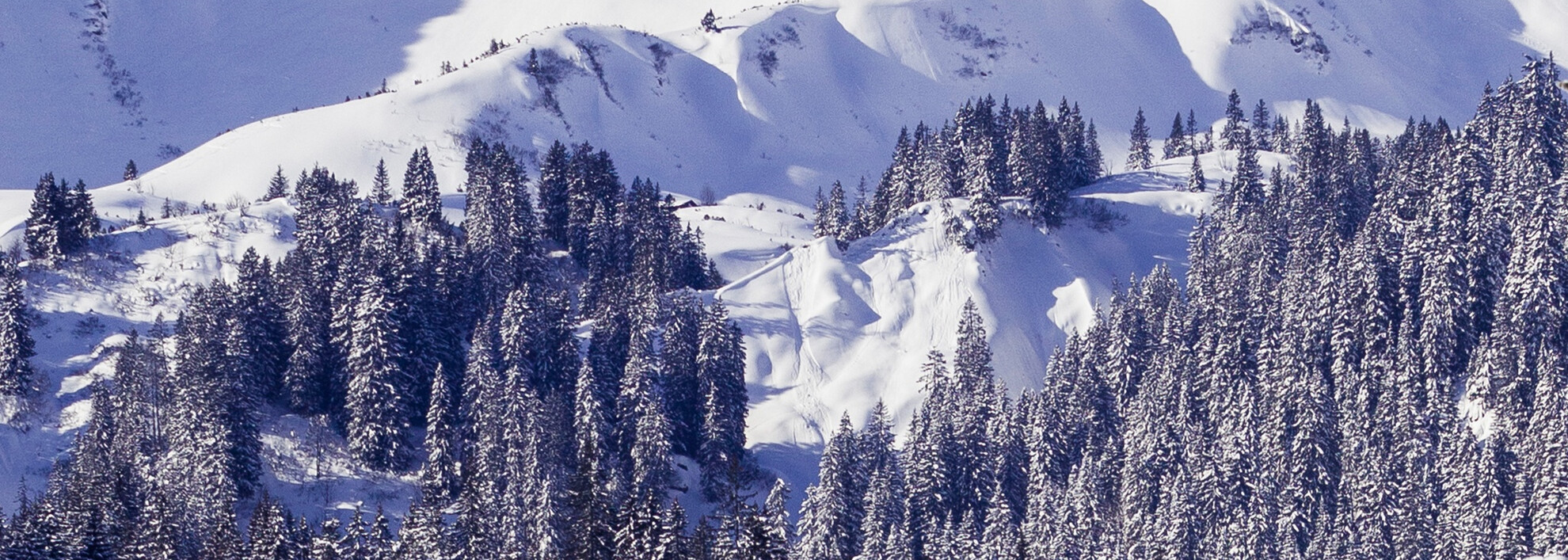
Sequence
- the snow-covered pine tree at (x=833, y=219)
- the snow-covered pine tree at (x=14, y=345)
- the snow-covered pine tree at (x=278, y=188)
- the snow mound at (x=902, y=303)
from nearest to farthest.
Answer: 1. the snow-covered pine tree at (x=14, y=345)
2. the snow mound at (x=902, y=303)
3. the snow-covered pine tree at (x=278, y=188)
4. the snow-covered pine tree at (x=833, y=219)

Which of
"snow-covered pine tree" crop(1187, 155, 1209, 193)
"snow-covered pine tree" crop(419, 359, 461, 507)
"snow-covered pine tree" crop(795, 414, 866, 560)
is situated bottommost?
"snow-covered pine tree" crop(795, 414, 866, 560)

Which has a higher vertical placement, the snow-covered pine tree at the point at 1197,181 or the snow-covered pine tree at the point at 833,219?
the snow-covered pine tree at the point at 1197,181

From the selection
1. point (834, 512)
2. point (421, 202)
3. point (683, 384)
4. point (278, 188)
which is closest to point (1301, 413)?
point (834, 512)

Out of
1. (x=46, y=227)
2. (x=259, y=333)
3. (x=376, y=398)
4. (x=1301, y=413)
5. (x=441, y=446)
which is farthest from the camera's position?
(x=46, y=227)

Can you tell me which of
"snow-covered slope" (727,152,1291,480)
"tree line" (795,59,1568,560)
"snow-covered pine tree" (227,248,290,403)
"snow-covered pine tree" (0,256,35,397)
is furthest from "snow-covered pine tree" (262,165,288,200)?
"tree line" (795,59,1568,560)

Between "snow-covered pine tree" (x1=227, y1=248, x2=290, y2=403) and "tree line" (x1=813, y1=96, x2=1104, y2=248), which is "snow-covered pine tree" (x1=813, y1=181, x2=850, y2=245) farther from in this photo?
"snow-covered pine tree" (x1=227, y1=248, x2=290, y2=403)

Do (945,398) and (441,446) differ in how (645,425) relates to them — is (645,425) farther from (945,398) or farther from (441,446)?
(945,398)

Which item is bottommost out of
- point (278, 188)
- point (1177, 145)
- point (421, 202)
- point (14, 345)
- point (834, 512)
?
point (834, 512)

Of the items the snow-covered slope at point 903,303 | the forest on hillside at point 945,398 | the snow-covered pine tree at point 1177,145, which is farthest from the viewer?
the snow-covered pine tree at point 1177,145

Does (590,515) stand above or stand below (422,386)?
below

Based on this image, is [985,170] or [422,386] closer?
[422,386]

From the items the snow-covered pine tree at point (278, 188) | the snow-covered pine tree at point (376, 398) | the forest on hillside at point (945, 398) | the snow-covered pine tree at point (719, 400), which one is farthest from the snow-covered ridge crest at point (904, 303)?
the snow-covered pine tree at point (278, 188)

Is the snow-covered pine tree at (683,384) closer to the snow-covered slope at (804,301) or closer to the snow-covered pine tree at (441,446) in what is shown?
the snow-covered slope at (804,301)

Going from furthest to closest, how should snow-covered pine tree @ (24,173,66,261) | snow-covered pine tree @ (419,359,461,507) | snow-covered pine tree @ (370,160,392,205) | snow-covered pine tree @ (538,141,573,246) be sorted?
snow-covered pine tree @ (370,160,392,205) → snow-covered pine tree @ (538,141,573,246) → snow-covered pine tree @ (24,173,66,261) → snow-covered pine tree @ (419,359,461,507)
